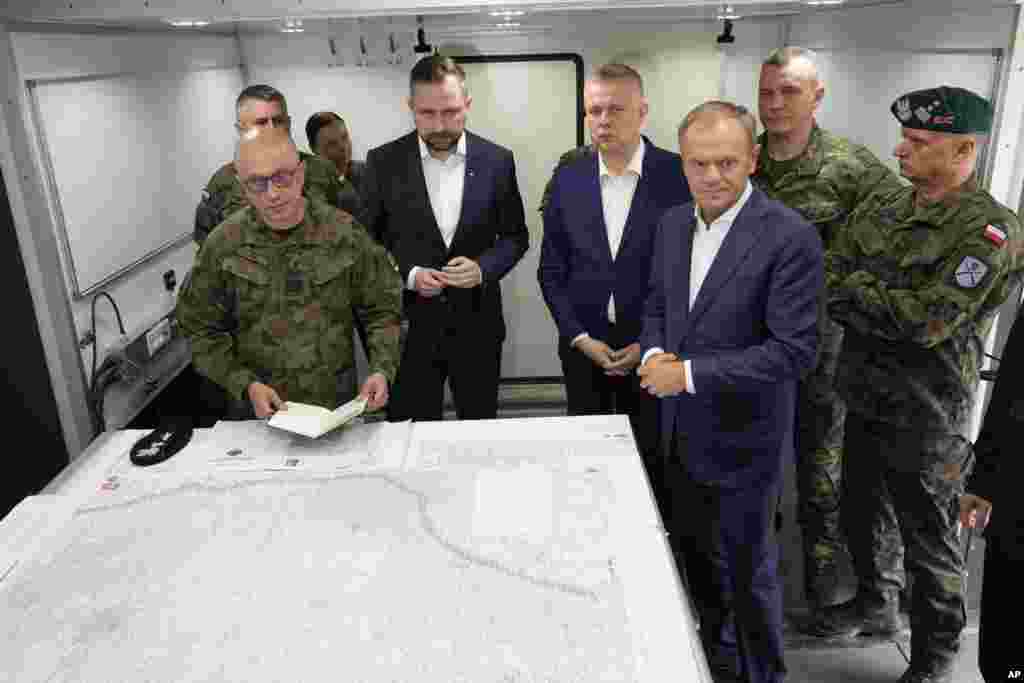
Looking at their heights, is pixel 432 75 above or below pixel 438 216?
above

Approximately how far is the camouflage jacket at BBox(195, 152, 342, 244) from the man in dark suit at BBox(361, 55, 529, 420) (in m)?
0.31

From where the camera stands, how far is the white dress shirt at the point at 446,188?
2.58 metres

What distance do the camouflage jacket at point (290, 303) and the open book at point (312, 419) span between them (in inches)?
12.5

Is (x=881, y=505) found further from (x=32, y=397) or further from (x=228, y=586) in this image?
(x=32, y=397)

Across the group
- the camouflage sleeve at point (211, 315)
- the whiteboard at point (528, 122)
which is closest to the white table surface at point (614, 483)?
the camouflage sleeve at point (211, 315)

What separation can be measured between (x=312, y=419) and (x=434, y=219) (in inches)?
41.8

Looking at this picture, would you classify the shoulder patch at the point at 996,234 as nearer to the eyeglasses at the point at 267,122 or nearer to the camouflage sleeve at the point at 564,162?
the camouflage sleeve at the point at 564,162

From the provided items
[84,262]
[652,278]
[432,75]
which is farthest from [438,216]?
[84,262]

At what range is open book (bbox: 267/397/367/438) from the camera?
164 centimetres

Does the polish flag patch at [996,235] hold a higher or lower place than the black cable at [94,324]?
higher

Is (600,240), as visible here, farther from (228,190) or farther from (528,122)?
(528,122)

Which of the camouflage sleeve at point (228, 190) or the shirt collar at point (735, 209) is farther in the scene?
the camouflage sleeve at point (228, 190)

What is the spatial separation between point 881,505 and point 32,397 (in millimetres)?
2464

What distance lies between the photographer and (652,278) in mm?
2053
